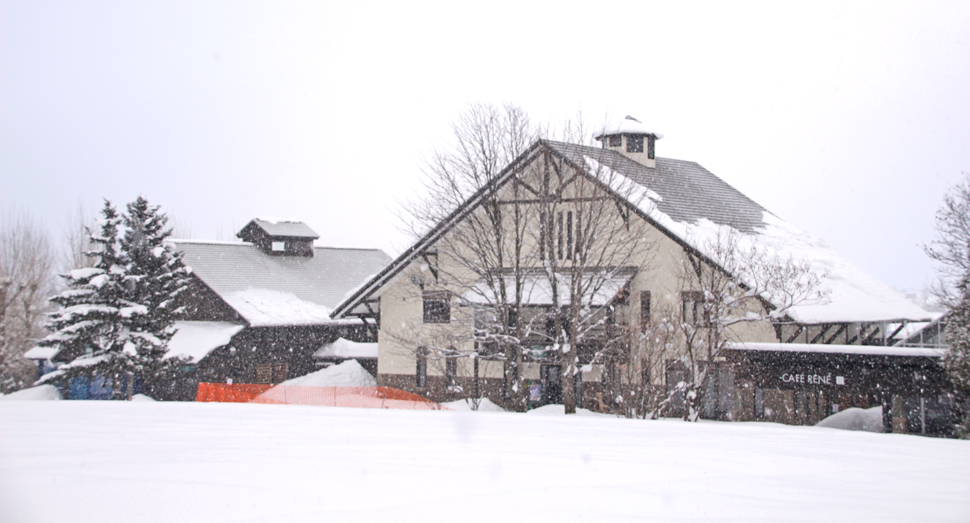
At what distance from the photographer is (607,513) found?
17.2ft

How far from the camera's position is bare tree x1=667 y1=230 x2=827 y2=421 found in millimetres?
17484

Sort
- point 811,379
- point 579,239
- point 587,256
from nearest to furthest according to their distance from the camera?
1. point 811,379
2. point 579,239
3. point 587,256

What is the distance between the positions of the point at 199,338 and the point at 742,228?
964 inches

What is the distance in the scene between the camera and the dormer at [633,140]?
29.3 meters

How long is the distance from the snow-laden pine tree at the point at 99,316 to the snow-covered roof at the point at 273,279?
18.0 ft

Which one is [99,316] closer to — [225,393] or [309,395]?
[225,393]

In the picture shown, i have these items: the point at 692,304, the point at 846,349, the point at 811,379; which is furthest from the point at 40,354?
the point at 846,349

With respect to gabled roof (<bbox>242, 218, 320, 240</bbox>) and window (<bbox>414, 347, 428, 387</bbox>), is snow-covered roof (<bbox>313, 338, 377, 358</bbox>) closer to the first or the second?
window (<bbox>414, 347, 428, 387</bbox>)

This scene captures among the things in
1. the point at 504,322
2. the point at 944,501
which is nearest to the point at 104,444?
A: the point at 944,501

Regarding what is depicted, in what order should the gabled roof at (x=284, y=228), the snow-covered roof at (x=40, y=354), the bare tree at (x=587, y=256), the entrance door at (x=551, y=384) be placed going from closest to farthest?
the bare tree at (x=587, y=256) → the entrance door at (x=551, y=384) → the snow-covered roof at (x=40, y=354) → the gabled roof at (x=284, y=228)

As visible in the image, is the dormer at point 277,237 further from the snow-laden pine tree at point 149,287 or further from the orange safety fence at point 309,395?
the orange safety fence at point 309,395

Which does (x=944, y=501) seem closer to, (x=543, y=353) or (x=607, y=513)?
(x=607, y=513)

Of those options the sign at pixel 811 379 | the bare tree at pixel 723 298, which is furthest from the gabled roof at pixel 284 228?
the sign at pixel 811 379

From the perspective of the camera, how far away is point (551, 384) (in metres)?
25.6
